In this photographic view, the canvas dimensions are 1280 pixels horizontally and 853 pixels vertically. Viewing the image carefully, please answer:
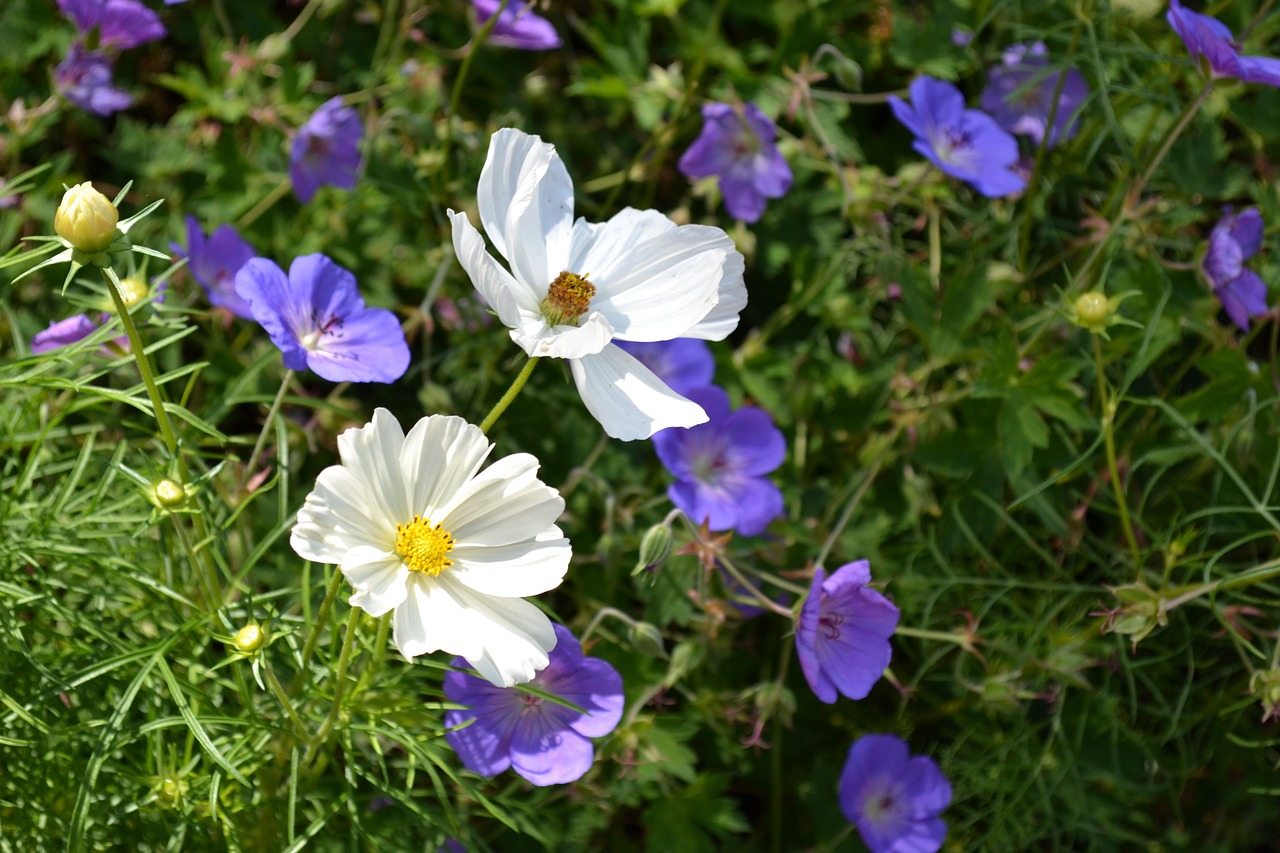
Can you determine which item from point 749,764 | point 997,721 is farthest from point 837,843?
point 997,721

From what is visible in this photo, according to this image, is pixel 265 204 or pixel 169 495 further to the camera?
pixel 265 204

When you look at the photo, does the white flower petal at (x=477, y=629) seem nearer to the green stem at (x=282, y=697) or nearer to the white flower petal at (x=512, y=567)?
the white flower petal at (x=512, y=567)

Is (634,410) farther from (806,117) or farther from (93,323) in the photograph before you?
(806,117)

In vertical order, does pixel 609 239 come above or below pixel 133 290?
above

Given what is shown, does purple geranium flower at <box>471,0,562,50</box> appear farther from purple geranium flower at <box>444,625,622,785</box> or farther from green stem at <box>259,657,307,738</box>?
green stem at <box>259,657,307,738</box>

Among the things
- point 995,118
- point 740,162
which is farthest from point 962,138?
point 740,162

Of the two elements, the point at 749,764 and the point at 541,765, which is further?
the point at 749,764

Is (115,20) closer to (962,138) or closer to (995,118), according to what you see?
(962,138)
